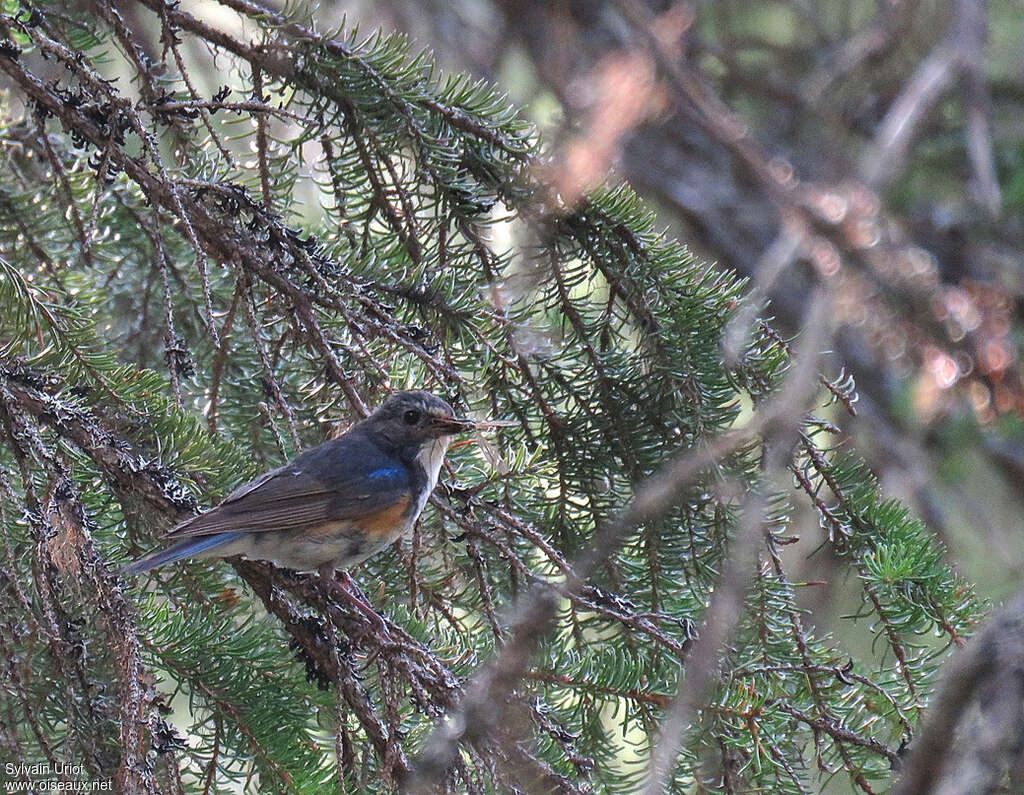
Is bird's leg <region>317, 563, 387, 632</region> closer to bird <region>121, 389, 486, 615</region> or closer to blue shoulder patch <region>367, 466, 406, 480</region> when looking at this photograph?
bird <region>121, 389, 486, 615</region>

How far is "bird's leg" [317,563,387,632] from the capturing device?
2.59 metres

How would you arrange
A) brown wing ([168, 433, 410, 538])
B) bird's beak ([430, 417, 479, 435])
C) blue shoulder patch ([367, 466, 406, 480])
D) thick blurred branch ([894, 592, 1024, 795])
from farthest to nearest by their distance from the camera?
blue shoulder patch ([367, 466, 406, 480]) → bird's beak ([430, 417, 479, 435]) → brown wing ([168, 433, 410, 538]) → thick blurred branch ([894, 592, 1024, 795])

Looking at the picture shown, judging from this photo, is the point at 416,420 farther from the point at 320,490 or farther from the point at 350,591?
the point at 350,591

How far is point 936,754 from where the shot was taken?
1238 mm

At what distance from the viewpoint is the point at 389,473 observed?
11.7 feet

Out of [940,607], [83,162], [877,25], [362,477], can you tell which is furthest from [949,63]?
[83,162]

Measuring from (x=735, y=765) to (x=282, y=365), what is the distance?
1.72 meters

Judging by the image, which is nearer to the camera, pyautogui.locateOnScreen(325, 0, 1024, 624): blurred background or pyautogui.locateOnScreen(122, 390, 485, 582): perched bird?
pyautogui.locateOnScreen(122, 390, 485, 582): perched bird

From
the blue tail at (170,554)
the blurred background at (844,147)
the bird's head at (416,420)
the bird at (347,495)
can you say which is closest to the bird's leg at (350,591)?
the bird at (347,495)

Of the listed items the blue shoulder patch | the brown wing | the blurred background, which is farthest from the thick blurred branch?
the blurred background

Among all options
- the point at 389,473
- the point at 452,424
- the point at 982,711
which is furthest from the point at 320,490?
the point at 982,711

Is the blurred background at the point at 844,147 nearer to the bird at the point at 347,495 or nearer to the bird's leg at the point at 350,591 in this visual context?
the bird at the point at 347,495

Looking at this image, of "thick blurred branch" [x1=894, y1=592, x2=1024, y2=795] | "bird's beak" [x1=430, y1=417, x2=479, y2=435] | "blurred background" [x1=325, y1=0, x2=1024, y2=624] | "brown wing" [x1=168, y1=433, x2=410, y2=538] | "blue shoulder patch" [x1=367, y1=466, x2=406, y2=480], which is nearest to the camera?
"thick blurred branch" [x1=894, y1=592, x2=1024, y2=795]

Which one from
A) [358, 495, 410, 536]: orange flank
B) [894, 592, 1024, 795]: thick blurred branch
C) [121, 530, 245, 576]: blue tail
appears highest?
[121, 530, 245, 576]: blue tail
